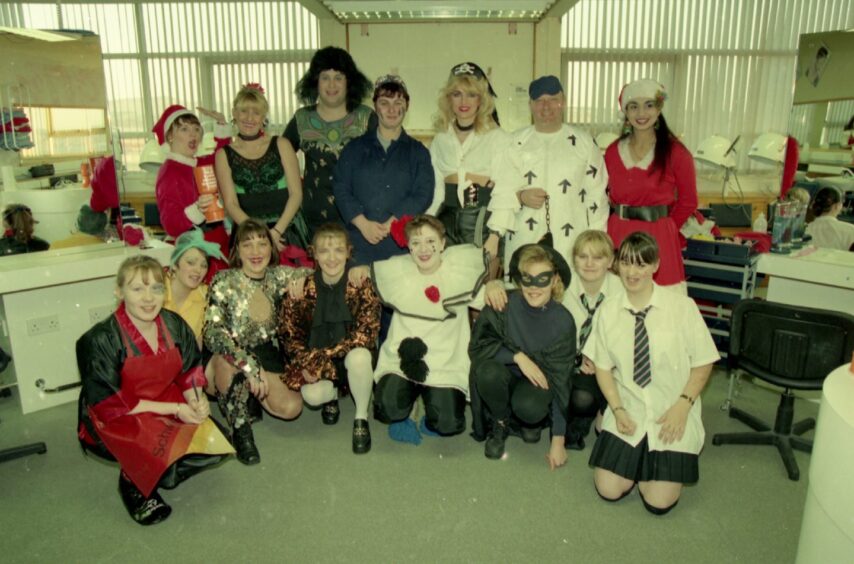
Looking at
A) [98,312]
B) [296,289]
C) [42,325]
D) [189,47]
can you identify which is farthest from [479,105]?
[189,47]

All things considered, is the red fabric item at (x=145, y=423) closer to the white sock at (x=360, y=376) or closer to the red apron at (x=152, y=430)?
the red apron at (x=152, y=430)

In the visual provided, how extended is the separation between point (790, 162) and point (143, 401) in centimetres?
379

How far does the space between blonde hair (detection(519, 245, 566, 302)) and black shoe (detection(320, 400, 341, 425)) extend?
1.24m

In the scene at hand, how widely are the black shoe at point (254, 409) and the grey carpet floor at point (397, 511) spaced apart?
0.76ft

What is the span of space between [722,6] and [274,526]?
23.8ft

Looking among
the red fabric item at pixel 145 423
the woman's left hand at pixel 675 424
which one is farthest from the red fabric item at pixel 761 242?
the red fabric item at pixel 145 423

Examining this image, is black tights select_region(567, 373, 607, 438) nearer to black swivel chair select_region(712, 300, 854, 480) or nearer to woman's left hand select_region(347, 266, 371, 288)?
black swivel chair select_region(712, 300, 854, 480)

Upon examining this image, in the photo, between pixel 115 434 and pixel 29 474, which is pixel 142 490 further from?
pixel 29 474

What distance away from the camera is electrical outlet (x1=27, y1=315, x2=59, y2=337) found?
→ 3479mm

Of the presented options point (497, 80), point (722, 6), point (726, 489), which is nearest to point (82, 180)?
point (726, 489)

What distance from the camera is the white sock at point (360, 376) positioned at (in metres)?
3.02

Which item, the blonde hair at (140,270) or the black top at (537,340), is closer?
the blonde hair at (140,270)

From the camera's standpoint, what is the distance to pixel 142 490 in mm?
2449

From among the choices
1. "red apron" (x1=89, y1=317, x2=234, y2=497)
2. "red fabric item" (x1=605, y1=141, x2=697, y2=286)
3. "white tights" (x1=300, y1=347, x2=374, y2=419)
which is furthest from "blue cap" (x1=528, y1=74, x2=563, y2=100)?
"red apron" (x1=89, y1=317, x2=234, y2=497)
